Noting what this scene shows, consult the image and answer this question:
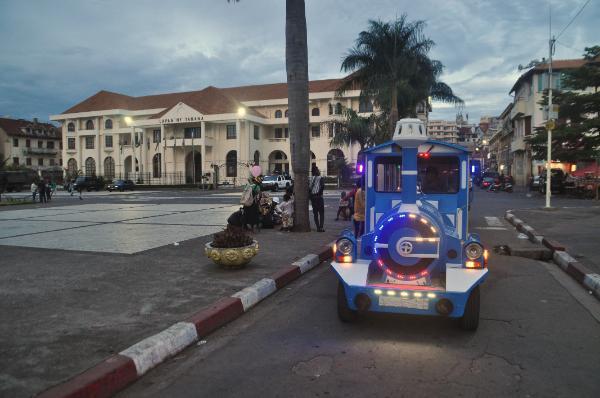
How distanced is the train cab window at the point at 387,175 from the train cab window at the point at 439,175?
304 mm

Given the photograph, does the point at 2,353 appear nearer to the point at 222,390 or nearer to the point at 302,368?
the point at 222,390

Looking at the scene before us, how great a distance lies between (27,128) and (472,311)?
94888 mm

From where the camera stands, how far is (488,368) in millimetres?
3861

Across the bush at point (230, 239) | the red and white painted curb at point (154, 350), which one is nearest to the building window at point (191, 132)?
the bush at point (230, 239)

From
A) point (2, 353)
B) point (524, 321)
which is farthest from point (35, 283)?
point (524, 321)

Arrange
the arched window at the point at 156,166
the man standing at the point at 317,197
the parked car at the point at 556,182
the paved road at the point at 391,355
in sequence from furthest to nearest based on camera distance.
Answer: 1. the arched window at the point at 156,166
2. the parked car at the point at 556,182
3. the man standing at the point at 317,197
4. the paved road at the point at 391,355

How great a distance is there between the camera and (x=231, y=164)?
A: 55875 mm

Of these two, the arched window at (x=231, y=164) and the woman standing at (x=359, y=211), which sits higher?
the arched window at (x=231, y=164)

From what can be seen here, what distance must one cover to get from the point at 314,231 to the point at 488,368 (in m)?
8.48

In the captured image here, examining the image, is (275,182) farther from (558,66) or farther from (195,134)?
(558,66)

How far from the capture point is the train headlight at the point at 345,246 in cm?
503

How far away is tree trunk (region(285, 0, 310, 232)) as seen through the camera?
11.3 m

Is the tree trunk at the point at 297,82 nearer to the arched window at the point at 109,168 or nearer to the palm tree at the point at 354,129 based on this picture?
the palm tree at the point at 354,129

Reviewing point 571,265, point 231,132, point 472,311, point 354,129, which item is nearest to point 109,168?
point 231,132
